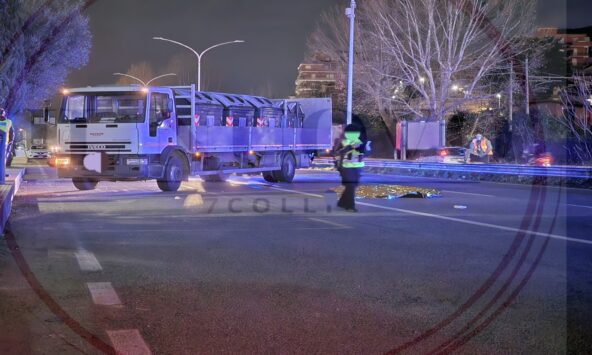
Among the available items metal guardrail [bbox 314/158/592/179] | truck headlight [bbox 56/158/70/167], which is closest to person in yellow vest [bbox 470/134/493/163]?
metal guardrail [bbox 314/158/592/179]

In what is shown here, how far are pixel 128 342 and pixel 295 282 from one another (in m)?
2.30

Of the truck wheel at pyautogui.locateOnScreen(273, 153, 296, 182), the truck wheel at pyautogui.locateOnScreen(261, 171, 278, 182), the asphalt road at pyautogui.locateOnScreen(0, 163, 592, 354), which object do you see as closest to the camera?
the asphalt road at pyautogui.locateOnScreen(0, 163, 592, 354)

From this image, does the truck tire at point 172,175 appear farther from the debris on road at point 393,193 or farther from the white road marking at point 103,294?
the white road marking at point 103,294

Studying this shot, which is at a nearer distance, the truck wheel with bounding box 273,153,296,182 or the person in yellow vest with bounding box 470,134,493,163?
the truck wheel with bounding box 273,153,296,182

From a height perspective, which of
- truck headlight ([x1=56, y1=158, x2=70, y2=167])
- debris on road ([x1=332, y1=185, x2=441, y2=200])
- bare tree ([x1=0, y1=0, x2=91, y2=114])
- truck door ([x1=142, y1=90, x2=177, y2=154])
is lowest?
debris on road ([x1=332, y1=185, x2=441, y2=200])

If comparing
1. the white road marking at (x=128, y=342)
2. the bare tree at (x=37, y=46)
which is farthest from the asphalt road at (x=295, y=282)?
the bare tree at (x=37, y=46)

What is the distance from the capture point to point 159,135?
16.3m

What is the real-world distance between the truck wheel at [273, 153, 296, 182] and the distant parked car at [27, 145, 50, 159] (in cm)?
3283

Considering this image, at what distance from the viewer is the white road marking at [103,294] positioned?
18.9 ft

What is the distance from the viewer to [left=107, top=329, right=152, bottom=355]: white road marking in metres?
4.55

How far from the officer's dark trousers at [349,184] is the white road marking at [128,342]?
24.5 feet

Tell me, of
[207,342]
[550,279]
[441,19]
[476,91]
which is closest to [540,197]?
[550,279]

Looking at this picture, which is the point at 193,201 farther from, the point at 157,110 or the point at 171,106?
the point at 171,106

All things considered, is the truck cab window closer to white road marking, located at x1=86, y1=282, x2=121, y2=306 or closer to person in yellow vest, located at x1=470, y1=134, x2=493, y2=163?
white road marking, located at x1=86, y1=282, x2=121, y2=306
